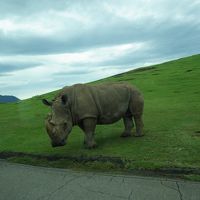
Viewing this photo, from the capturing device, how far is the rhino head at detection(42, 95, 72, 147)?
12562 millimetres

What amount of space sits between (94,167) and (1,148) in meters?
5.73

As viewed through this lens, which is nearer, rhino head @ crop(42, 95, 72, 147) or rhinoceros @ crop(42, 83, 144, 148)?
rhino head @ crop(42, 95, 72, 147)

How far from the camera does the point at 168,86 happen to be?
3469cm

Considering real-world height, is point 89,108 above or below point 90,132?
above

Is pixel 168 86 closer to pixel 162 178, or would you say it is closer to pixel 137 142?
pixel 137 142

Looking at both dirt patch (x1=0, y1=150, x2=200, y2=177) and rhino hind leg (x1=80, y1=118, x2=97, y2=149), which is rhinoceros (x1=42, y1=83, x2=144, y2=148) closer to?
rhino hind leg (x1=80, y1=118, x2=97, y2=149)

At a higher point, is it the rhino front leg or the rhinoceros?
the rhinoceros

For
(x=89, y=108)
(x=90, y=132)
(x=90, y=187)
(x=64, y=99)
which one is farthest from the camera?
(x=90, y=132)

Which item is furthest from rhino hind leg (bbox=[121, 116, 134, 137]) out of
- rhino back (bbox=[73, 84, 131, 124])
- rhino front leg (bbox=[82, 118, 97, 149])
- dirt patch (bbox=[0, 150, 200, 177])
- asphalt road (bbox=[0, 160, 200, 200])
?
asphalt road (bbox=[0, 160, 200, 200])

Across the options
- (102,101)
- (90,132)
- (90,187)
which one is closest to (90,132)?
(90,132)

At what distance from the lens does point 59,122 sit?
41.5 feet

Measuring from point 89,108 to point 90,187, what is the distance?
434cm

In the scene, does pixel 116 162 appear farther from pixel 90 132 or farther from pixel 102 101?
pixel 102 101

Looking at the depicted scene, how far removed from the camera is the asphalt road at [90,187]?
8422mm
